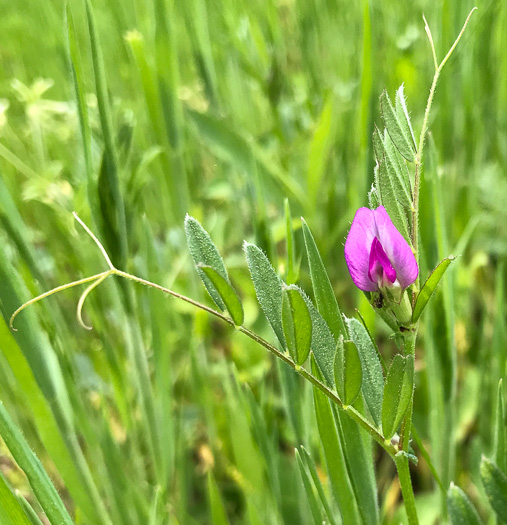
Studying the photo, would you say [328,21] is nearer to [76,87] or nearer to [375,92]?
[375,92]

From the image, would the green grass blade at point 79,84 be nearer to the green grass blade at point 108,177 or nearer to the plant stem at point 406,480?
the green grass blade at point 108,177

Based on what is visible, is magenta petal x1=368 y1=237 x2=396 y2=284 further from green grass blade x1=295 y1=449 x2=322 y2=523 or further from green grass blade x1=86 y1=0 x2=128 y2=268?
green grass blade x1=86 y1=0 x2=128 y2=268

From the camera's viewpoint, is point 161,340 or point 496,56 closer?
point 161,340

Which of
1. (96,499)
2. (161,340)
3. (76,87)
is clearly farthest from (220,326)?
(76,87)

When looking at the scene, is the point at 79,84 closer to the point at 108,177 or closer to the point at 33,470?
the point at 108,177

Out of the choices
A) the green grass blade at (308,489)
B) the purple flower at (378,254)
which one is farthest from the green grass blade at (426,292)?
the green grass blade at (308,489)

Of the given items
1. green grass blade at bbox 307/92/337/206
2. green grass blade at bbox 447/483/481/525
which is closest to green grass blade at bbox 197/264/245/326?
green grass blade at bbox 447/483/481/525

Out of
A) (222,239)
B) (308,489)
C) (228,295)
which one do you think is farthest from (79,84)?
(222,239)
